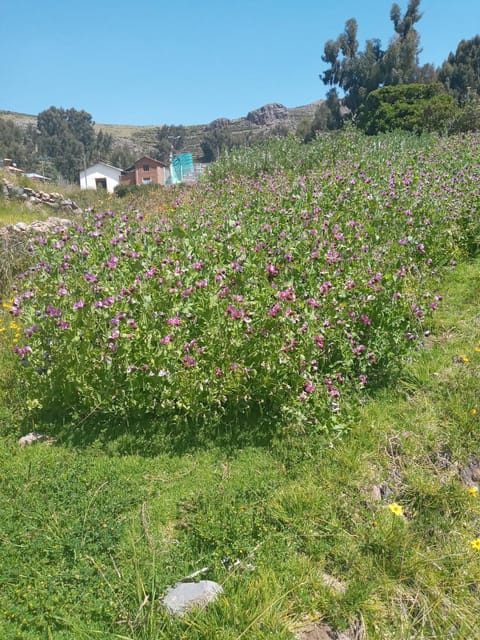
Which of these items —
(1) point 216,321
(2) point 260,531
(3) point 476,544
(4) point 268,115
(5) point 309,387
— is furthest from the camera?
(4) point 268,115

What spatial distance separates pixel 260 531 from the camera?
7.93ft

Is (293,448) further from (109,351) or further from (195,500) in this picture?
(109,351)

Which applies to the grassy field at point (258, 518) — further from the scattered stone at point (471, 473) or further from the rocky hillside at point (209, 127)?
the rocky hillside at point (209, 127)

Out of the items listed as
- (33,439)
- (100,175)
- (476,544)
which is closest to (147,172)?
(100,175)

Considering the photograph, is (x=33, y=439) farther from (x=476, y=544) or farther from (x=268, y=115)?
(x=268, y=115)

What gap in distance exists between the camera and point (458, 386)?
134 inches

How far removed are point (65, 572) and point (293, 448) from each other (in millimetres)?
1478

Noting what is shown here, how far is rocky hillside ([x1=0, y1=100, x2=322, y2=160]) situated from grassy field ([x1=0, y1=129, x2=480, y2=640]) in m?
89.3

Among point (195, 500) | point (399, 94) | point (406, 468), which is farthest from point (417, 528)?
point (399, 94)

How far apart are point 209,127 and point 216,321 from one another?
116229mm

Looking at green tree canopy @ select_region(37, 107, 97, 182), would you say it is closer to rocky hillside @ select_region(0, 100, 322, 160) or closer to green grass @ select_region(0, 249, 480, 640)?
rocky hillside @ select_region(0, 100, 322, 160)

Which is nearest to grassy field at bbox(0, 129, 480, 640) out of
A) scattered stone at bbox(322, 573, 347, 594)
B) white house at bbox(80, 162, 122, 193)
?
A: scattered stone at bbox(322, 573, 347, 594)

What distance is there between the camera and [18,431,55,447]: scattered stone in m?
3.30

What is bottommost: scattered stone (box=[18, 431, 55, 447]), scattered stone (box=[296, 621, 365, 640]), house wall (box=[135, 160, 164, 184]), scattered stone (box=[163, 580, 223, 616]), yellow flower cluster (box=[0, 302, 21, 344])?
scattered stone (box=[296, 621, 365, 640])
